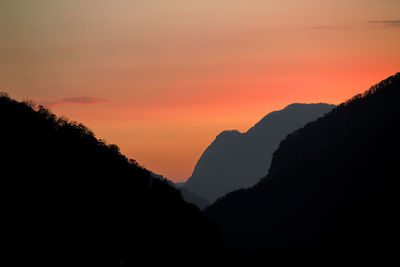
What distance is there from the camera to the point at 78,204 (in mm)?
138500

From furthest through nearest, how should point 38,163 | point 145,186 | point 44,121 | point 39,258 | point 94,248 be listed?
point 145,186 → point 44,121 → point 38,163 → point 94,248 → point 39,258

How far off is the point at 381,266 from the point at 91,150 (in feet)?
357

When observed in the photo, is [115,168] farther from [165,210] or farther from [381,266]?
[381,266]

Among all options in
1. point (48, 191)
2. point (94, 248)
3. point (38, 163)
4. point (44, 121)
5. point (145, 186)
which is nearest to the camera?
point (94, 248)

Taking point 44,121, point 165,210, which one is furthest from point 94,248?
point 44,121

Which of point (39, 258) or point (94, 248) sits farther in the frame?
point (94, 248)

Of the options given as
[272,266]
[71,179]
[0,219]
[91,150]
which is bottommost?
[272,266]

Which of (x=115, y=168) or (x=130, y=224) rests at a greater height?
(x=115, y=168)

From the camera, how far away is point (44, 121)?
17275cm

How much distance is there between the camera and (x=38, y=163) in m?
144

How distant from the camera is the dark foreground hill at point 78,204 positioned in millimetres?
112062

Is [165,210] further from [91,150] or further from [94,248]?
[94,248]

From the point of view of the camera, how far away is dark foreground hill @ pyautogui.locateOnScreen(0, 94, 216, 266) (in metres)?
112

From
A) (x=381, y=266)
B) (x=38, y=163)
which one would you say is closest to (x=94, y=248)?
(x=38, y=163)
